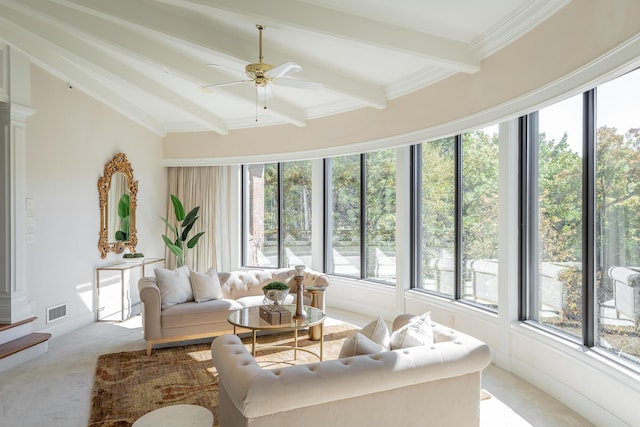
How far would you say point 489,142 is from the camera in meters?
4.38

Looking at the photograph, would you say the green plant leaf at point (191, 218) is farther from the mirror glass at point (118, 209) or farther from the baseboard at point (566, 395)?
the baseboard at point (566, 395)

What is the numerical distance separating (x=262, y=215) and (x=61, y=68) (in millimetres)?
3614

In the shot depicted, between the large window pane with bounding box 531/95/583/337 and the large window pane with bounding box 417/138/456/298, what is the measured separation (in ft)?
3.91

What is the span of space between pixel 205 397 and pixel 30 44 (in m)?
3.93

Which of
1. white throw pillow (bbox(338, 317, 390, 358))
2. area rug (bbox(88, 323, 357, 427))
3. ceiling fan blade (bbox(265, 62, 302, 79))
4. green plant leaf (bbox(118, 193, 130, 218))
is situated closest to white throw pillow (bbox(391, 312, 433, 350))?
white throw pillow (bbox(338, 317, 390, 358))

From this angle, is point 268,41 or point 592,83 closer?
point 592,83

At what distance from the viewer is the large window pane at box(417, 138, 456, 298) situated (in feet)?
16.3

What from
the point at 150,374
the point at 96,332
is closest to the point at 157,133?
the point at 96,332

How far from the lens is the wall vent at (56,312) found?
486 centimetres

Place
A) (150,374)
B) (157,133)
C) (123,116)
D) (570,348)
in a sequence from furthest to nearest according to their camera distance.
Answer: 1. (157,133)
2. (123,116)
3. (150,374)
4. (570,348)

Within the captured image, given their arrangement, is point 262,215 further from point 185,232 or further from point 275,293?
point 275,293

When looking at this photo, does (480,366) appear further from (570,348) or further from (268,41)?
(268,41)

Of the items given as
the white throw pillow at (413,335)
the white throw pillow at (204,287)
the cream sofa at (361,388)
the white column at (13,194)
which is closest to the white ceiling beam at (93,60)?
the white column at (13,194)

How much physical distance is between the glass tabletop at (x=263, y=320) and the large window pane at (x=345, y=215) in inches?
87.1
